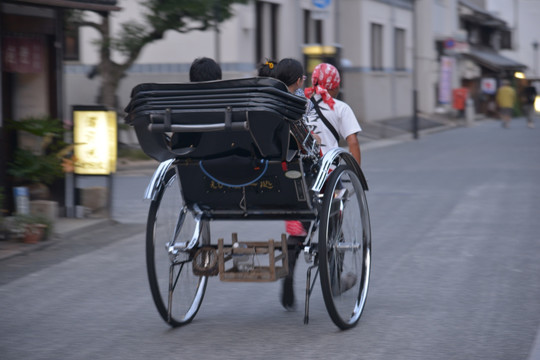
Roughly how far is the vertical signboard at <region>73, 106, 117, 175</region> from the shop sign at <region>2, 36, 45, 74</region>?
748 millimetres

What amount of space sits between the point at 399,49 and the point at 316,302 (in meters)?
37.9

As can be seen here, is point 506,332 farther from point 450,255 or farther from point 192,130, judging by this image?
point 450,255

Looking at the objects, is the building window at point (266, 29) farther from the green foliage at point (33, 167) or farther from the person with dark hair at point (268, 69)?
the person with dark hair at point (268, 69)

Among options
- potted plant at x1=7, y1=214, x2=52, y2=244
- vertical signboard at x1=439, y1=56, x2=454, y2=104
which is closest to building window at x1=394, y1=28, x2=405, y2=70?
vertical signboard at x1=439, y1=56, x2=454, y2=104

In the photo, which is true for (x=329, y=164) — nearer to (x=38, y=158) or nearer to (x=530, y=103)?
(x=38, y=158)

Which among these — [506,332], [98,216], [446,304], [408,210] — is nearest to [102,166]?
[98,216]

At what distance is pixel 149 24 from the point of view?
70.4ft

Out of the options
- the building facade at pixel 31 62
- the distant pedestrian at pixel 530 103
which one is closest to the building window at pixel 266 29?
the distant pedestrian at pixel 530 103

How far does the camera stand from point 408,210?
12.3 meters

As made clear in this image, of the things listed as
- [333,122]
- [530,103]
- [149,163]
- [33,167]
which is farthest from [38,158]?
[530,103]

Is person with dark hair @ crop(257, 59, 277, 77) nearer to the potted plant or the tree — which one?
the potted plant

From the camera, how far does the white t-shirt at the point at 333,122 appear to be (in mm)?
6570

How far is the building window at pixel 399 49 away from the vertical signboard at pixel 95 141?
32.4m

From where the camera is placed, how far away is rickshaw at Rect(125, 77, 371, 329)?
5340mm
